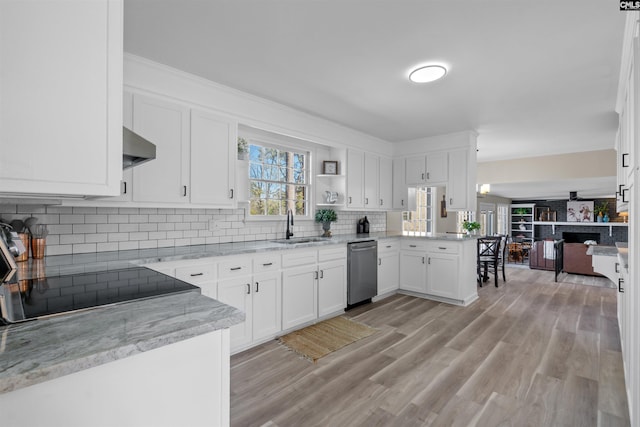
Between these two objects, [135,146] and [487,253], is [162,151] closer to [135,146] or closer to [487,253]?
[135,146]

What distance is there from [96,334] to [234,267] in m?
1.91

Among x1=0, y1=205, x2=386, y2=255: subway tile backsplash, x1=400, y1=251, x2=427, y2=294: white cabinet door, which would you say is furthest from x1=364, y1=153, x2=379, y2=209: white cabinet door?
x1=0, y1=205, x2=386, y2=255: subway tile backsplash

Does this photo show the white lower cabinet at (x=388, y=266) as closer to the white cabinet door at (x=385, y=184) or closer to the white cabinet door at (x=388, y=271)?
the white cabinet door at (x=388, y=271)

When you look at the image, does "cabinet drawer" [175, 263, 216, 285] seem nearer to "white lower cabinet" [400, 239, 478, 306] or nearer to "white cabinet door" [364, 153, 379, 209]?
"white cabinet door" [364, 153, 379, 209]

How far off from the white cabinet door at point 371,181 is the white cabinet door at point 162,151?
275 cm

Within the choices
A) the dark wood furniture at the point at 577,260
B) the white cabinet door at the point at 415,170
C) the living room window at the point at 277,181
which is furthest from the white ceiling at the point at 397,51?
the dark wood furniture at the point at 577,260

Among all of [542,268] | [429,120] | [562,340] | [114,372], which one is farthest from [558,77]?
[542,268]

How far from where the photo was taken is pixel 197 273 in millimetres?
2521

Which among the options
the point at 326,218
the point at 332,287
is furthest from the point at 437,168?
the point at 332,287

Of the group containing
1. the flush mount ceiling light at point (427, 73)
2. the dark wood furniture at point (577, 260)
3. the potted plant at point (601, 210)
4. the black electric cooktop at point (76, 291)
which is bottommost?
the dark wood furniture at point (577, 260)

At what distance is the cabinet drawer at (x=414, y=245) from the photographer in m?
4.61

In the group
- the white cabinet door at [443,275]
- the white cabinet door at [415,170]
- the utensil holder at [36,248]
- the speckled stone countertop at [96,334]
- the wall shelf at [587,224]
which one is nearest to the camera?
the speckled stone countertop at [96,334]

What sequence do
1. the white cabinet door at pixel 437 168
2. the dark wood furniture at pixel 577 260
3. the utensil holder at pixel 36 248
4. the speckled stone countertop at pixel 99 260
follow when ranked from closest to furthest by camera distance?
the speckled stone countertop at pixel 99 260
the utensil holder at pixel 36 248
the white cabinet door at pixel 437 168
the dark wood furniture at pixel 577 260

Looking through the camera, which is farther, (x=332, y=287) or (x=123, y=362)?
(x=332, y=287)
